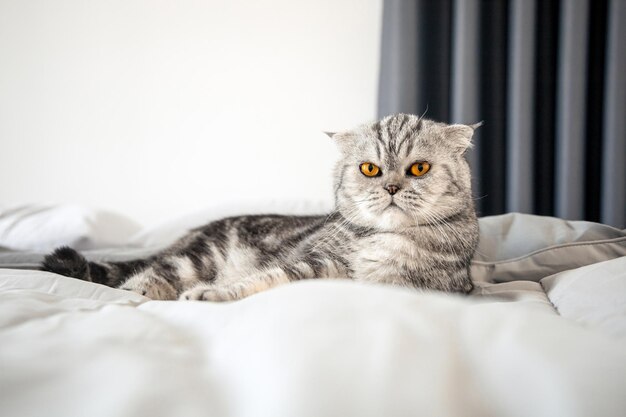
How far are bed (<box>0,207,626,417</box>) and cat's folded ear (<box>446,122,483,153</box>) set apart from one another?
0.57 metres

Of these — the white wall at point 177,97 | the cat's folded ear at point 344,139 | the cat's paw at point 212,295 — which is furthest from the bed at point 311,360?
the white wall at point 177,97

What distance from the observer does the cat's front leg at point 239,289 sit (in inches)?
32.1

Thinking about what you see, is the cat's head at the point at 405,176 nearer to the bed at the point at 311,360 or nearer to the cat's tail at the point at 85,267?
the bed at the point at 311,360

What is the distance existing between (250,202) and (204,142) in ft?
2.28

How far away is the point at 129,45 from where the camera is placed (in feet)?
7.46

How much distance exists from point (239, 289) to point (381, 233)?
360 mm

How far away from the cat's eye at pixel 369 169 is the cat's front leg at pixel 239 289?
32 centimetres

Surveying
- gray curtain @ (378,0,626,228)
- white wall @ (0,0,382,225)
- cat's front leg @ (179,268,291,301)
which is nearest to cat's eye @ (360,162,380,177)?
cat's front leg @ (179,268,291,301)

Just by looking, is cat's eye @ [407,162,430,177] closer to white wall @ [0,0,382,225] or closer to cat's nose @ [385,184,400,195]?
cat's nose @ [385,184,400,195]

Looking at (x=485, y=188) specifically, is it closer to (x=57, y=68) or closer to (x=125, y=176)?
(x=125, y=176)

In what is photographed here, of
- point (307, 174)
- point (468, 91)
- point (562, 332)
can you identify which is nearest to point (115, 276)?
point (562, 332)

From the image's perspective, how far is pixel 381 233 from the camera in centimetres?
99

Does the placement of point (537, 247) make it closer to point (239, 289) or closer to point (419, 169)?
point (419, 169)

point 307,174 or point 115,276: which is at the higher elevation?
point 307,174
